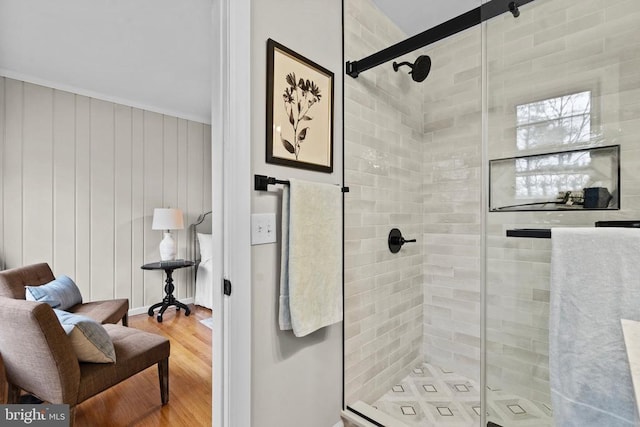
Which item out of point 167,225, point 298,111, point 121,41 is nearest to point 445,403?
point 298,111

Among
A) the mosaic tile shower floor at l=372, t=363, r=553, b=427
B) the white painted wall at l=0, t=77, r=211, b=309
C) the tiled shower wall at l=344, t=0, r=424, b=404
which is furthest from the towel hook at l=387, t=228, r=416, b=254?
the white painted wall at l=0, t=77, r=211, b=309

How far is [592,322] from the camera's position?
916 millimetres

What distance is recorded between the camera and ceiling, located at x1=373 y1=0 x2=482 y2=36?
5.92 feet

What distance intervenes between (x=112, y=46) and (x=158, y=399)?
2660 mm

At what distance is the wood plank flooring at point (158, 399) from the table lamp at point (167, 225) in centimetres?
120

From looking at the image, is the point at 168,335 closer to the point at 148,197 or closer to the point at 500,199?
the point at 148,197

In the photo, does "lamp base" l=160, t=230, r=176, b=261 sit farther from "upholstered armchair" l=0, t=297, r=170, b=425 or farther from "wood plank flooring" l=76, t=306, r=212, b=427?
"upholstered armchair" l=0, t=297, r=170, b=425

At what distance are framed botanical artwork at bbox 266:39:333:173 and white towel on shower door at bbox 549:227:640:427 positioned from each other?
993 millimetres

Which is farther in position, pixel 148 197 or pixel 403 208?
pixel 148 197

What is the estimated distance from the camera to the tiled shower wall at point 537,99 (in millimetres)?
1127

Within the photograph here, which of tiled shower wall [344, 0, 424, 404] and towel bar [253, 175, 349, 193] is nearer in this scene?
towel bar [253, 175, 349, 193]

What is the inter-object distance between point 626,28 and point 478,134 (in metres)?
0.90

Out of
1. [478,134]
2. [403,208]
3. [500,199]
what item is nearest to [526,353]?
[500,199]

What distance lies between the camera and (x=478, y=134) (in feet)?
6.68
